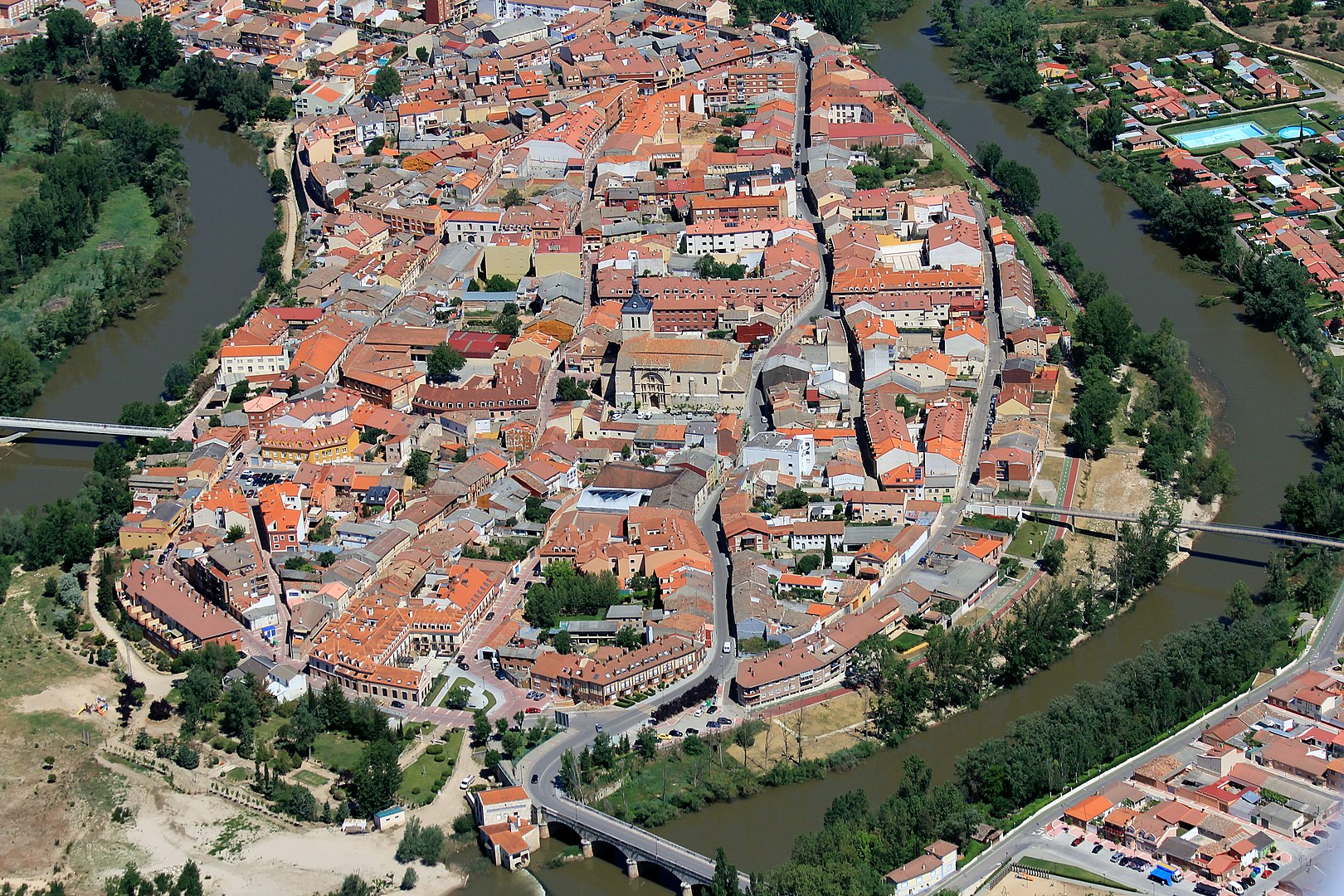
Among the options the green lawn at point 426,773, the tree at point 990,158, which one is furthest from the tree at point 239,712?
the tree at point 990,158

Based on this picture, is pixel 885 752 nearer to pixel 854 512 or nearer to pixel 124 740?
pixel 854 512

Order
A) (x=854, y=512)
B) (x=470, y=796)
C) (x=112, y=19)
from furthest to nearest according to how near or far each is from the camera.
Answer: (x=112, y=19) < (x=854, y=512) < (x=470, y=796)

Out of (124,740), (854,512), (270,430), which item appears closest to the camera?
(124,740)

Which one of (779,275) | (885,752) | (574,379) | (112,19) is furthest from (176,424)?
(112,19)

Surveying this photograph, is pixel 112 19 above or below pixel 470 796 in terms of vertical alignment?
above

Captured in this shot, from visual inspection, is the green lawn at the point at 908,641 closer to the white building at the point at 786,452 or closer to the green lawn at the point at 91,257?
the white building at the point at 786,452

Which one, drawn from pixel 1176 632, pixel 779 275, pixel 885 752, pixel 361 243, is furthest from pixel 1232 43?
pixel 885 752

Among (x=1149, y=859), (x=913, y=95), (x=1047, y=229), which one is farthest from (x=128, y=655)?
(x=913, y=95)

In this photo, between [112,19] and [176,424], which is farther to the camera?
[112,19]
